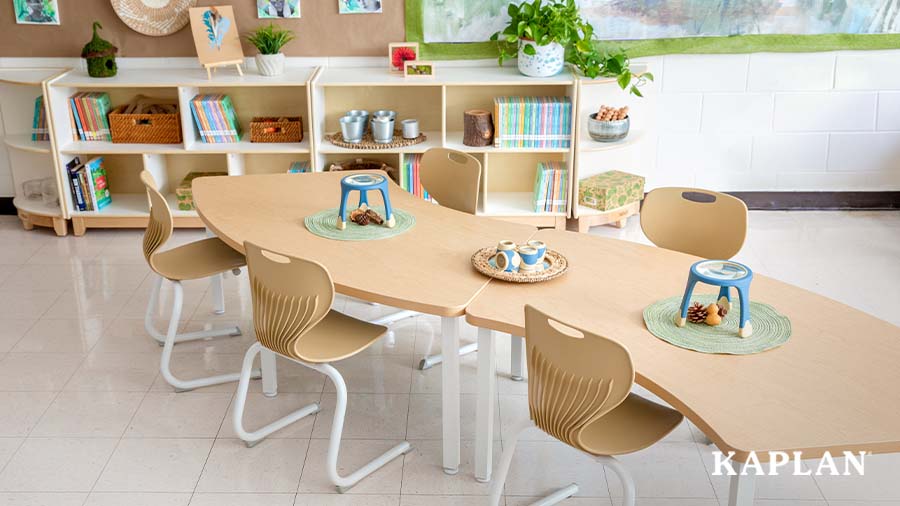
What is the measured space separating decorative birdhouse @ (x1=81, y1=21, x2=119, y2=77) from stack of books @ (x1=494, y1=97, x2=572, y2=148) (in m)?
2.12

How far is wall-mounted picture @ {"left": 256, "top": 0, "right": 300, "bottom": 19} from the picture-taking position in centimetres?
524

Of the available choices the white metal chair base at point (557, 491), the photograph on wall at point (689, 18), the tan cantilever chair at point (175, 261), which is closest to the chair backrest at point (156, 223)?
the tan cantilever chair at point (175, 261)

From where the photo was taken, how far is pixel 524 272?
9.92ft

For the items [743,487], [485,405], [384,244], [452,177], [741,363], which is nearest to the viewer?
[743,487]

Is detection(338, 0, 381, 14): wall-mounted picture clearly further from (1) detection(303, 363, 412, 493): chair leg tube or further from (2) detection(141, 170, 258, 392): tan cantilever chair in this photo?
(1) detection(303, 363, 412, 493): chair leg tube

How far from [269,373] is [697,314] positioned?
67.5 inches

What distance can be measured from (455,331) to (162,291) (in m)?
2.21

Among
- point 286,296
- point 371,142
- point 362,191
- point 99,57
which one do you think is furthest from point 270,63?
point 286,296

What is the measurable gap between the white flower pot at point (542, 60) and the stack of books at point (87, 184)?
245 centimetres

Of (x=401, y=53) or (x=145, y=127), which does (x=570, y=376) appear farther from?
(x=145, y=127)

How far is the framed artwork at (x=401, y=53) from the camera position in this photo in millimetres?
5195

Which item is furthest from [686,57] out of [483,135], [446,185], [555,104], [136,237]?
[136,237]

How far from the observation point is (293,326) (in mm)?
2951

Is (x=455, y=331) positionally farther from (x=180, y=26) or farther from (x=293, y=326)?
(x=180, y=26)
